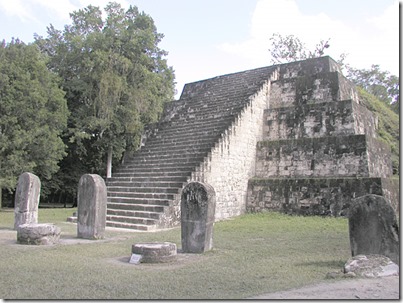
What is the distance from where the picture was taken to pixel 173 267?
6.14m

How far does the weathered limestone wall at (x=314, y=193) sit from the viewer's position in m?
12.3

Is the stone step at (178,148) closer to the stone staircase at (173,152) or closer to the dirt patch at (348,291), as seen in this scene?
the stone staircase at (173,152)

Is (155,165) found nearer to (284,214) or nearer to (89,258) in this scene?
(284,214)

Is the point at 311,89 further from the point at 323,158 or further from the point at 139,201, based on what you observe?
the point at 139,201

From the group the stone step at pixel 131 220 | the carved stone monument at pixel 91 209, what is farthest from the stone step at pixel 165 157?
the carved stone monument at pixel 91 209

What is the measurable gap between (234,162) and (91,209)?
21.1ft

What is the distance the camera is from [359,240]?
20.6 feet

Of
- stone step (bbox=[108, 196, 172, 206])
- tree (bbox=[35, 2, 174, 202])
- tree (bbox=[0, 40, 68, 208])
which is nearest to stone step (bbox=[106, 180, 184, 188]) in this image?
stone step (bbox=[108, 196, 172, 206])

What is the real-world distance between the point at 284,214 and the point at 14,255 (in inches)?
353

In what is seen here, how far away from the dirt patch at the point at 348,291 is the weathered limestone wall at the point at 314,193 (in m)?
7.42

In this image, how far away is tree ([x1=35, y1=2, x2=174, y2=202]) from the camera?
2120 cm

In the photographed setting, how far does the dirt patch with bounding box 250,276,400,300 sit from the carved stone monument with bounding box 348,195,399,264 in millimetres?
1021

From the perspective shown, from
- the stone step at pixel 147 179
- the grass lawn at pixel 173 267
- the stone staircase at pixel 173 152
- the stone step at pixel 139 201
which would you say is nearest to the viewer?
the grass lawn at pixel 173 267

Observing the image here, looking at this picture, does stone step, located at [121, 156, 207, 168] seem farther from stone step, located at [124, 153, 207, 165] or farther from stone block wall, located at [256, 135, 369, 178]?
stone block wall, located at [256, 135, 369, 178]
